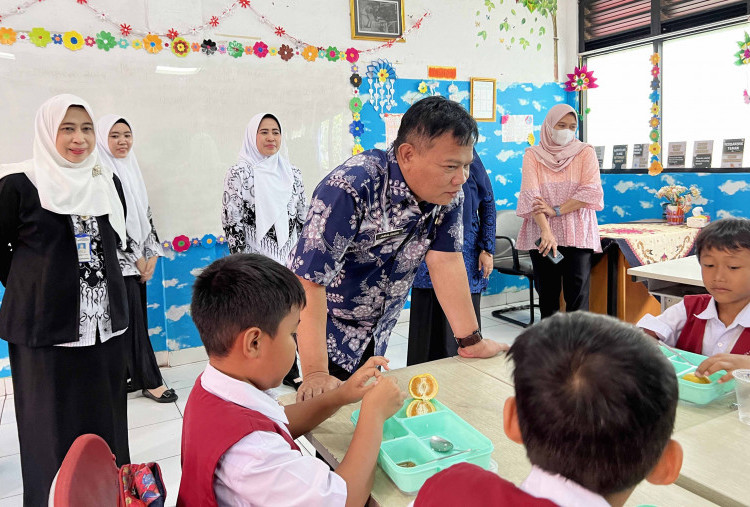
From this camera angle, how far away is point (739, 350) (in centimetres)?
152

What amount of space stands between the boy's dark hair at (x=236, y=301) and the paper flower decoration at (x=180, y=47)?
300 cm

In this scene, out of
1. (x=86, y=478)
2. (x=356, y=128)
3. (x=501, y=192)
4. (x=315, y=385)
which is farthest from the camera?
(x=501, y=192)

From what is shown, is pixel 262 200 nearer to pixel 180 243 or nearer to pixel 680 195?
pixel 180 243

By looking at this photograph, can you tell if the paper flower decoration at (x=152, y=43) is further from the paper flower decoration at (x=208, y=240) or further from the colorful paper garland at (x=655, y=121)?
the colorful paper garland at (x=655, y=121)

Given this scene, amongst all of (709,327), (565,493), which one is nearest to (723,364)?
(709,327)

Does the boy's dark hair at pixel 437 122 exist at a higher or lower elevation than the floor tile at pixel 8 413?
higher

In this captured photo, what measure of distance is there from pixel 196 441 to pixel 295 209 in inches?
105

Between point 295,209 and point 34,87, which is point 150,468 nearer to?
point 295,209

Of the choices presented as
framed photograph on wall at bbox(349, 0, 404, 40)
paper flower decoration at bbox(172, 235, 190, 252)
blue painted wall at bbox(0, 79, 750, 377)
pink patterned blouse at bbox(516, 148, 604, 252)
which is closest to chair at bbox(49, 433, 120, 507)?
blue painted wall at bbox(0, 79, 750, 377)

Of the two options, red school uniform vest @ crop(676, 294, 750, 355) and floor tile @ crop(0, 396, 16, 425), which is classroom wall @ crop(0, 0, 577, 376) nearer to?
floor tile @ crop(0, 396, 16, 425)

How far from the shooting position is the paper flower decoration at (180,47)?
142 inches

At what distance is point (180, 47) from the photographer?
3627 mm

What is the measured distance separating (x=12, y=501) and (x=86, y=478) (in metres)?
1.82

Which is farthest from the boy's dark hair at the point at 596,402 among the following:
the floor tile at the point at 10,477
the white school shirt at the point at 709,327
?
the floor tile at the point at 10,477
